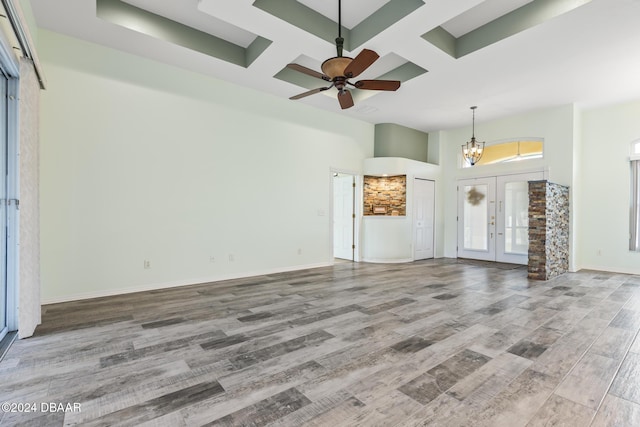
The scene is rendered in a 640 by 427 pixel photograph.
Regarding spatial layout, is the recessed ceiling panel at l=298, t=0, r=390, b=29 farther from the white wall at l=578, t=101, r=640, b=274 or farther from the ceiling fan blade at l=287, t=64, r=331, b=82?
the white wall at l=578, t=101, r=640, b=274

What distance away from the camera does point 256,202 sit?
223 inches

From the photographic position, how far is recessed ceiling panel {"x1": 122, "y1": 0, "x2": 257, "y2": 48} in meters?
3.79

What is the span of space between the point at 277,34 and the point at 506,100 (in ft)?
15.7

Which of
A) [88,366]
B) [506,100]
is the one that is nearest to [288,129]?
[506,100]

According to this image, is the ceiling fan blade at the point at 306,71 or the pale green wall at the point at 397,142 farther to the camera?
the pale green wall at the point at 397,142

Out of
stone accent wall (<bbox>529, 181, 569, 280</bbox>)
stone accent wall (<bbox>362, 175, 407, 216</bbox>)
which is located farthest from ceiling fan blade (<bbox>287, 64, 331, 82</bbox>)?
stone accent wall (<bbox>529, 181, 569, 280</bbox>)

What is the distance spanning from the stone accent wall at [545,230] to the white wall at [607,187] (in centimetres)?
108

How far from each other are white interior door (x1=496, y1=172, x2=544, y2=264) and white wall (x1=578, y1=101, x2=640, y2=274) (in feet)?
3.28

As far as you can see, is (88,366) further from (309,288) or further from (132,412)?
(309,288)

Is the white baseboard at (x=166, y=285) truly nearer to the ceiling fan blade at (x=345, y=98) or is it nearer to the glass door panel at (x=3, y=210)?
the glass door panel at (x=3, y=210)

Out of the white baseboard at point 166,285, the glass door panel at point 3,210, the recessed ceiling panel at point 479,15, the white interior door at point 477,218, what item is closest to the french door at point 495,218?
the white interior door at point 477,218

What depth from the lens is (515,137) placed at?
23.0ft

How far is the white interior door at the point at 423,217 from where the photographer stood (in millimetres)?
7715

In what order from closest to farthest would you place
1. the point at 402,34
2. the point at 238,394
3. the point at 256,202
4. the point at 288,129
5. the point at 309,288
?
the point at 238,394 < the point at 402,34 < the point at 309,288 < the point at 256,202 < the point at 288,129
